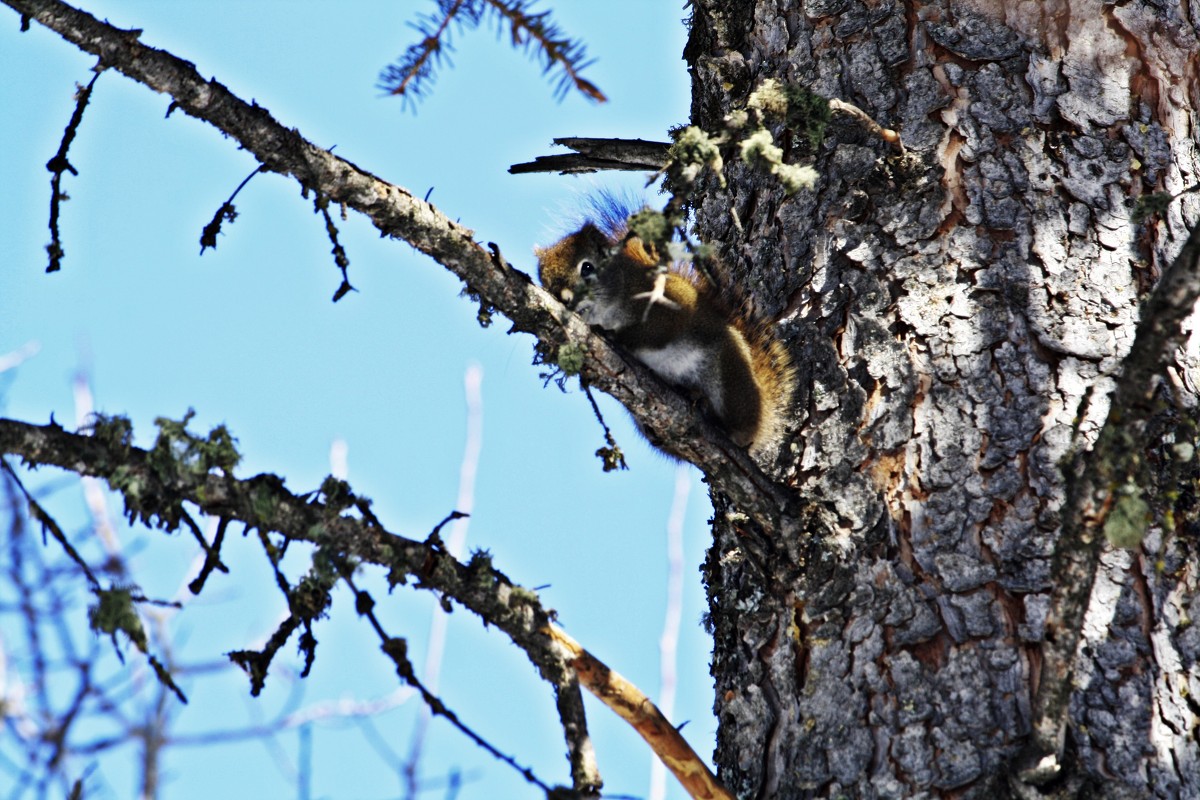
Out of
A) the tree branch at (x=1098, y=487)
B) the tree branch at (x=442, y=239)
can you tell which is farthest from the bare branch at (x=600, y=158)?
the tree branch at (x=1098, y=487)

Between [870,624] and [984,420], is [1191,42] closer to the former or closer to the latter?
[984,420]

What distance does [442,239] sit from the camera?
1.54 metres

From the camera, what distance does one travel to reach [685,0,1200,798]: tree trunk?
160 cm

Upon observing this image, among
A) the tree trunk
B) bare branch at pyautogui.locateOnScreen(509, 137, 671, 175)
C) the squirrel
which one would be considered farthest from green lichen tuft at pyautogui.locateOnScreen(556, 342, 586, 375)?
bare branch at pyautogui.locateOnScreen(509, 137, 671, 175)

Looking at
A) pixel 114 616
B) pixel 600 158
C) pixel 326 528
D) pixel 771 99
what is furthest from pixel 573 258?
pixel 114 616

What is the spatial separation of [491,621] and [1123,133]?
138 centimetres

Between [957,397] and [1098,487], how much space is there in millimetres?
545

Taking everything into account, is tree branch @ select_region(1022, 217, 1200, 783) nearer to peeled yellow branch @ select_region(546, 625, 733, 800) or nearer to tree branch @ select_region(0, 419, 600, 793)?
peeled yellow branch @ select_region(546, 625, 733, 800)

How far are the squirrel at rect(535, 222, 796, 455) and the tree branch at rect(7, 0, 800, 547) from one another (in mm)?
146

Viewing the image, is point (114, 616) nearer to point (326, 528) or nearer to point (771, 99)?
point (326, 528)

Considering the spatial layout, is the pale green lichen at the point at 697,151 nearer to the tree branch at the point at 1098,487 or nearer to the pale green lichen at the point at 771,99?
the pale green lichen at the point at 771,99

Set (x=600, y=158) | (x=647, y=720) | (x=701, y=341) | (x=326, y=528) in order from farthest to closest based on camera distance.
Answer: (x=600, y=158) < (x=701, y=341) < (x=647, y=720) < (x=326, y=528)

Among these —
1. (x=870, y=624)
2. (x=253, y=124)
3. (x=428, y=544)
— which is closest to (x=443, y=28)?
(x=253, y=124)

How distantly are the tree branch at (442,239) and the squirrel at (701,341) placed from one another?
15 cm
